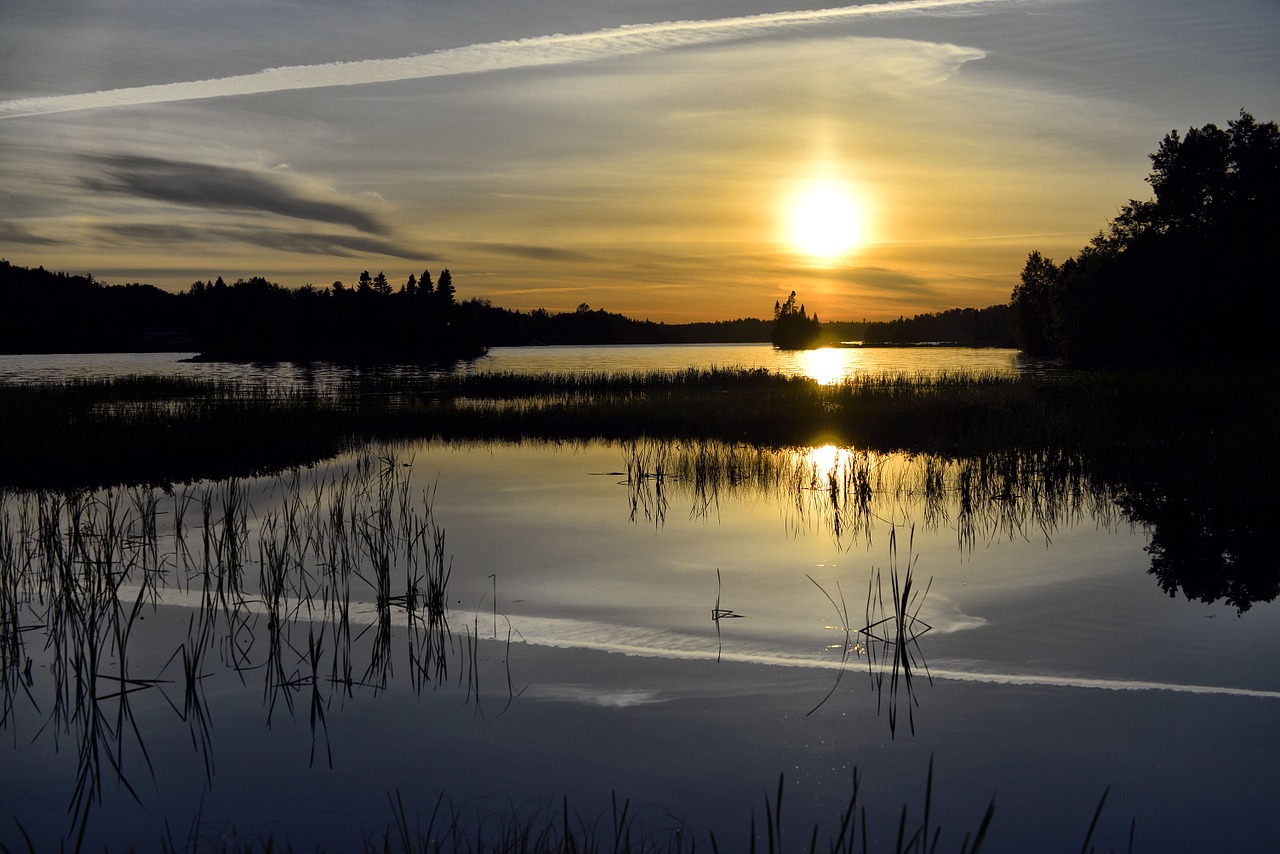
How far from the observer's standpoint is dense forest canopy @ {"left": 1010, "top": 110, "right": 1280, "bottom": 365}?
4578cm

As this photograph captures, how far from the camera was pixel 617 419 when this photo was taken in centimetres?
2830

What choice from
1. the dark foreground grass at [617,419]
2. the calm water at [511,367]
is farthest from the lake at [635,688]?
the calm water at [511,367]

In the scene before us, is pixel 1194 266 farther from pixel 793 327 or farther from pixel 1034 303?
pixel 793 327

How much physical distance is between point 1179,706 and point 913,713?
2.11 meters

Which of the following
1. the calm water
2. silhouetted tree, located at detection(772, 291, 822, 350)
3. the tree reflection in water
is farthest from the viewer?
silhouetted tree, located at detection(772, 291, 822, 350)

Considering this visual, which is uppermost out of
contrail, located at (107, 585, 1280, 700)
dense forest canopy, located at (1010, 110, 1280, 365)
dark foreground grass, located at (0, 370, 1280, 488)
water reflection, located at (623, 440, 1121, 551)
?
dense forest canopy, located at (1010, 110, 1280, 365)

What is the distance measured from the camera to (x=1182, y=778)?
5508 mm

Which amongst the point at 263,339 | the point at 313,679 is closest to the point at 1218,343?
the point at 313,679

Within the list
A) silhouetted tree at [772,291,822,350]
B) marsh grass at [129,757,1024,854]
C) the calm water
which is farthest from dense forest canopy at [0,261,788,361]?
marsh grass at [129,757,1024,854]

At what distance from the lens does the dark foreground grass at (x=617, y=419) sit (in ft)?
61.9

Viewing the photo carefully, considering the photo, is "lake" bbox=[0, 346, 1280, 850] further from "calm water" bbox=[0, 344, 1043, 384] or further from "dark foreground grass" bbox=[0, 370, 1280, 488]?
"calm water" bbox=[0, 344, 1043, 384]

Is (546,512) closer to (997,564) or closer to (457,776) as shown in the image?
(997,564)

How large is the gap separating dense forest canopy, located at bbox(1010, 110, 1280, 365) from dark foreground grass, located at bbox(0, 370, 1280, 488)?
31.4 feet

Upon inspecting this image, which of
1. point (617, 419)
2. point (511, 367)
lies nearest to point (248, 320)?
point (511, 367)
